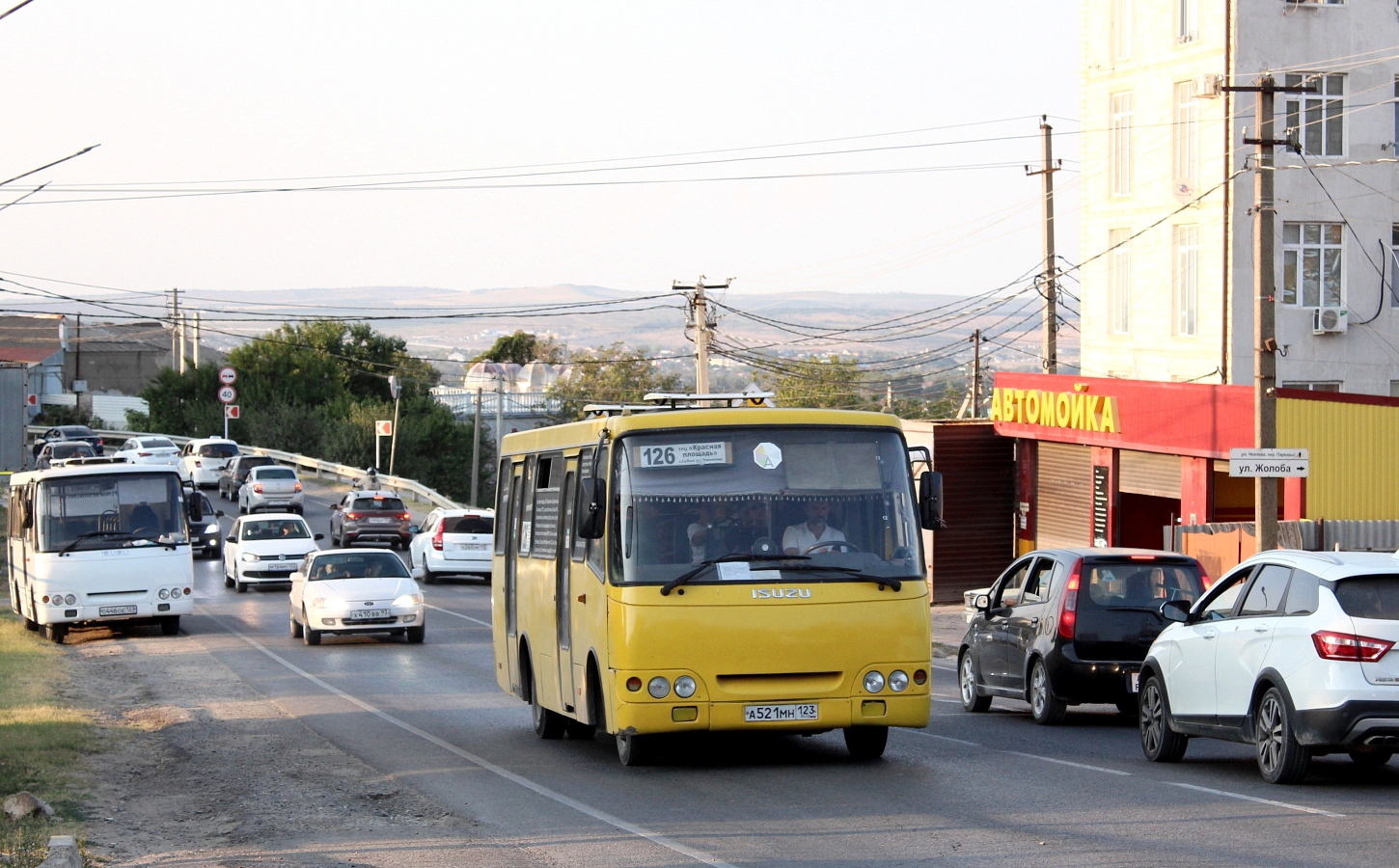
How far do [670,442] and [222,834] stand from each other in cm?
410

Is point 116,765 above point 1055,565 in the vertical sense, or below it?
below

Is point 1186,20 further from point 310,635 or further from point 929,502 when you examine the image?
point 929,502

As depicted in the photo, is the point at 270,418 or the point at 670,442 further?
the point at 270,418

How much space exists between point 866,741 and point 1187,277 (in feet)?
83.8

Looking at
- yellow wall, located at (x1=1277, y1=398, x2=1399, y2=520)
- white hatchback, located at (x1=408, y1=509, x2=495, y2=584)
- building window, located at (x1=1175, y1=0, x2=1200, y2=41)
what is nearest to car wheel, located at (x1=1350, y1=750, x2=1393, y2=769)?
yellow wall, located at (x1=1277, y1=398, x2=1399, y2=520)

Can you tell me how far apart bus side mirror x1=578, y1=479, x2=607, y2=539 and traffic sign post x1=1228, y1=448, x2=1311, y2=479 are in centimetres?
1192

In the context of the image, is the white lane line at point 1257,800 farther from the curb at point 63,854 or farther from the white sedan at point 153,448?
the white sedan at point 153,448

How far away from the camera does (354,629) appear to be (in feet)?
85.2

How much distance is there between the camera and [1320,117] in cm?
3444

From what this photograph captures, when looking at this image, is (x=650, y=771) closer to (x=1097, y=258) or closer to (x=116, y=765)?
(x=116, y=765)

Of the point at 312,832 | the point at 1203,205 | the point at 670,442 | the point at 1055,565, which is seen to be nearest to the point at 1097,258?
the point at 1203,205

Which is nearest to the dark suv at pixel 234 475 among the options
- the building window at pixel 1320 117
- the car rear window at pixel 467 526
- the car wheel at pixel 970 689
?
the car rear window at pixel 467 526

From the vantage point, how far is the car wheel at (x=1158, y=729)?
12672 mm

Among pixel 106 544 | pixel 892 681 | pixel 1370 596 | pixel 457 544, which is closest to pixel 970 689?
pixel 892 681
